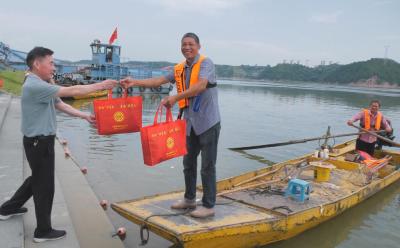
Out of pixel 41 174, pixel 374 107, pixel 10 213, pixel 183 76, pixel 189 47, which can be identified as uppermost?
pixel 189 47

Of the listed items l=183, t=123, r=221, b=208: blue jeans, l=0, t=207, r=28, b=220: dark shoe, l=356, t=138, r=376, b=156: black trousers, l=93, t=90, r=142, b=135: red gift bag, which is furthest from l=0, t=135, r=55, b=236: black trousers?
l=356, t=138, r=376, b=156: black trousers

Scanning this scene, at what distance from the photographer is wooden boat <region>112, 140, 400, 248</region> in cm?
442

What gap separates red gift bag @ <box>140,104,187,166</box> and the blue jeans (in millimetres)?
282

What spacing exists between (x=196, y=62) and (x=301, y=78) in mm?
154120

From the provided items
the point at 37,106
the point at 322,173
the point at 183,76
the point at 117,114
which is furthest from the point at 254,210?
the point at 37,106

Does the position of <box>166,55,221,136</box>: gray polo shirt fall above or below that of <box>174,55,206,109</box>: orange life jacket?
below

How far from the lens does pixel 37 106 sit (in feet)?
11.6

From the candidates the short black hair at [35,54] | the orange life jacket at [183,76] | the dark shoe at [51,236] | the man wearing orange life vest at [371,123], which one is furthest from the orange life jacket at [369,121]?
the short black hair at [35,54]

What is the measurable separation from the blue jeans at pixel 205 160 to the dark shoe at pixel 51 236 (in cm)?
159

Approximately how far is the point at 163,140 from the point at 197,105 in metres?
0.57

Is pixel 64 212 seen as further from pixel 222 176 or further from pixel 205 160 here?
pixel 222 176

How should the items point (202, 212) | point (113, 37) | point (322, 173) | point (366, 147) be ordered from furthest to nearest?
point (113, 37)
point (366, 147)
point (322, 173)
point (202, 212)

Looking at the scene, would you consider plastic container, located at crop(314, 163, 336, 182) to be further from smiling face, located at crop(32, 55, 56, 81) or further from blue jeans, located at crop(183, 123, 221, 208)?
smiling face, located at crop(32, 55, 56, 81)

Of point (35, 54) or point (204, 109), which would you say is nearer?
point (35, 54)
